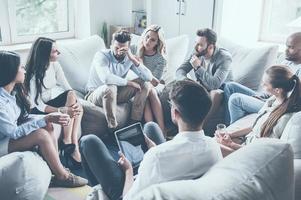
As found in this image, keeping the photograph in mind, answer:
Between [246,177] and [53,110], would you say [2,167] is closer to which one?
[53,110]

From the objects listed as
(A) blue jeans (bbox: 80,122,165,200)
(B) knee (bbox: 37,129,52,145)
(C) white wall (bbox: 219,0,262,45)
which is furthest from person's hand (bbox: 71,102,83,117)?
(C) white wall (bbox: 219,0,262,45)

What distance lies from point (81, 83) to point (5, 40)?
119 centimetres

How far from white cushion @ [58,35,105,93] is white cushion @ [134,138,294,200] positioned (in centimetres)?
227

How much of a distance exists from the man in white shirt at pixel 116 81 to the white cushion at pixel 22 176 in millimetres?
900

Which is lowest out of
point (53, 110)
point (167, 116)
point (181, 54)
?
point (167, 116)

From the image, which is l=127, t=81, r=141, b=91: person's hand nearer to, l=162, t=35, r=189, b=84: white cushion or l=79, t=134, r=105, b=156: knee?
l=162, t=35, r=189, b=84: white cushion

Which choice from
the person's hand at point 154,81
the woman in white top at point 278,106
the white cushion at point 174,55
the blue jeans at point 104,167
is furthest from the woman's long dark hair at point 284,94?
the white cushion at point 174,55

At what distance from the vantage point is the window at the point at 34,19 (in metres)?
3.82

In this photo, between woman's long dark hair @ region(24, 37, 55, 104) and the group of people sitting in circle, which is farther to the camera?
woman's long dark hair @ region(24, 37, 55, 104)

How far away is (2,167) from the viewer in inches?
70.3

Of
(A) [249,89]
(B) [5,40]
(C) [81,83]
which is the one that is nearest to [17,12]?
(B) [5,40]

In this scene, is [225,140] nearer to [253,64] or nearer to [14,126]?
[14,126]

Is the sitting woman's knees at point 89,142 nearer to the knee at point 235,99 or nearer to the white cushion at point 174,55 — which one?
the knee at point 235,99

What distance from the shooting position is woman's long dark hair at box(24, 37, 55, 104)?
2608mm
